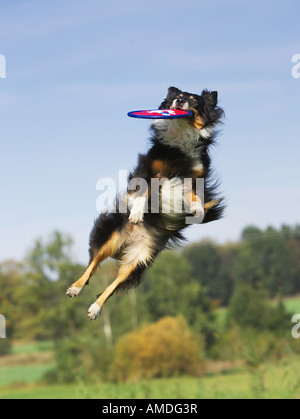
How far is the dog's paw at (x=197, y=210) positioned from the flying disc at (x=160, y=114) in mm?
889

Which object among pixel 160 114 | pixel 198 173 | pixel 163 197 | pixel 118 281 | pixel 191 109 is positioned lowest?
pixel 118 281

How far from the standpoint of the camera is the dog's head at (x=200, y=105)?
7227mm

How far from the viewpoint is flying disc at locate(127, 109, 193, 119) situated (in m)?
6.23

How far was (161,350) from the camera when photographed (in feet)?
190

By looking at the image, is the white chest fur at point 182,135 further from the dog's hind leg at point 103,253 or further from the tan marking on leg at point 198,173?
the dog's hind leg at point 103,253

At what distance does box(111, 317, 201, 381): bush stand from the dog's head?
164 feet

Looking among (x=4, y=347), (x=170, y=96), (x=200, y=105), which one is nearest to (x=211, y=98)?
(x=200, y=105)

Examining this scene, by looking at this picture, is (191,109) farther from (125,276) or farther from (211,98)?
(125,276)

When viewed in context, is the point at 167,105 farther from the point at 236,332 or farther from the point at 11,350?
the point at 11,350

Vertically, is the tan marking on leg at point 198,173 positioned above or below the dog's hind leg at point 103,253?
above

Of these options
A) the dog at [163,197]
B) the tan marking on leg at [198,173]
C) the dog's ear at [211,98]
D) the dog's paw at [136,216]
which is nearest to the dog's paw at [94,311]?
the dog at [163,197]

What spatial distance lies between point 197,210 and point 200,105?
1247mm

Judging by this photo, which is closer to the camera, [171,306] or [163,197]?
[163,197]
